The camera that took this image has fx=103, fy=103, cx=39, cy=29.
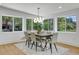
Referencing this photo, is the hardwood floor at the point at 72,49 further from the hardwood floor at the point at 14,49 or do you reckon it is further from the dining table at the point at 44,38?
the dining table at the point at 44,38

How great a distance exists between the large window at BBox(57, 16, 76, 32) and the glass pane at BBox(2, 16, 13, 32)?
151 centimetres

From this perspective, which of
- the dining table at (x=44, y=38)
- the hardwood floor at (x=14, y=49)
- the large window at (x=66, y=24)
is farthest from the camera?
the dining table at (x=44, y=38)

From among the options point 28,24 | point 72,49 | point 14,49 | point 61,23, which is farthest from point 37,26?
point 72,49

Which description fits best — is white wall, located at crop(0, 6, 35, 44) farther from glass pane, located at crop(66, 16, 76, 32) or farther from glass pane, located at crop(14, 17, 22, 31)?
glass pane, located at crop(66, 16, 76, 32)

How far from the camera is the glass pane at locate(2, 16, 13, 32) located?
3201mm

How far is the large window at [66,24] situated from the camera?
127 inches

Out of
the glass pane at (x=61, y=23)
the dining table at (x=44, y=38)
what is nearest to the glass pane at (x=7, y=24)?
the dining table at (x=44, y=38)

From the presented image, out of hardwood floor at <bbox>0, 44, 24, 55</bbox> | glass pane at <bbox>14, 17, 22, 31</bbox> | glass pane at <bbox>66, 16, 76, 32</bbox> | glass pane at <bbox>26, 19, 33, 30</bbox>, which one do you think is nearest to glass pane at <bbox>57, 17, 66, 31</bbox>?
glass pane at <bbox>66, 16, 76, 32</bbox>

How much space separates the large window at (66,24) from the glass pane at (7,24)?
59.5 inches

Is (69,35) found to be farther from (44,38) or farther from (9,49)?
(9,49)

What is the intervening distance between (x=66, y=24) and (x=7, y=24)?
1.85m

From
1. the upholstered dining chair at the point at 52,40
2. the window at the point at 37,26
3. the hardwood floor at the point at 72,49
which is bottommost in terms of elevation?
the hardwood floor at the point at 72,49

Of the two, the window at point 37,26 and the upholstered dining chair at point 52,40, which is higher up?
the window at point 37,26

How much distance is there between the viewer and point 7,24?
3.21 meters
